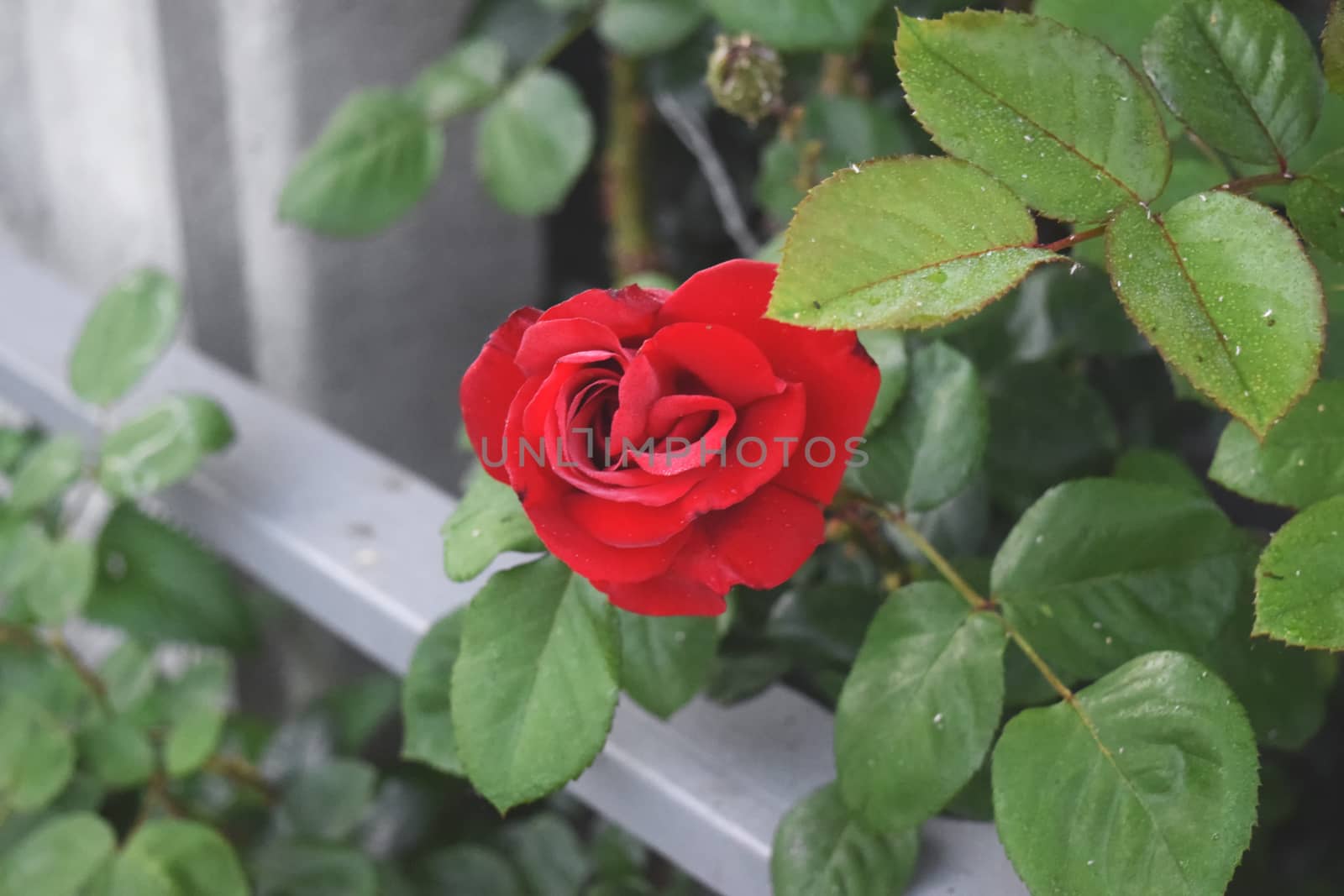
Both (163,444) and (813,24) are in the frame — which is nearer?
(813,24)

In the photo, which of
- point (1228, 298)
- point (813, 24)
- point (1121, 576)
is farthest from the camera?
point (813, 24)

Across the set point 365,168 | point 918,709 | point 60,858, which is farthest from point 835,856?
point 365,168

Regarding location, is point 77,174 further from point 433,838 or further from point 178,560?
point 433,838

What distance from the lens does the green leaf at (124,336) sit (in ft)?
1.98

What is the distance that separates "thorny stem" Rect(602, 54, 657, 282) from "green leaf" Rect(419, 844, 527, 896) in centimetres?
37

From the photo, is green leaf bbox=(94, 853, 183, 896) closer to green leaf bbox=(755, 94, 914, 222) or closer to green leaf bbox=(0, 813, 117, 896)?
green leaf bbox=(0, 813, 117, 896)

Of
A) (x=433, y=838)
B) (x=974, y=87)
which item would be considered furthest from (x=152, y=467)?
(x=974, y=87)

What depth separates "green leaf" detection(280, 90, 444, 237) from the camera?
26.1 inches

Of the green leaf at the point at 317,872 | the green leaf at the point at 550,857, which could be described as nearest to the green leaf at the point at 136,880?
the green leaf at the point at 317,872

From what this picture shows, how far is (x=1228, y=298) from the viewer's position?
0.84ft

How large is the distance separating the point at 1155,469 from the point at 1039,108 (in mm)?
220

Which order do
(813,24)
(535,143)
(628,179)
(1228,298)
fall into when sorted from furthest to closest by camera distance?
(628,179), (535,143), (813,24), (1228,298)

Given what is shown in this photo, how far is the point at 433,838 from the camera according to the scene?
76 centimetres

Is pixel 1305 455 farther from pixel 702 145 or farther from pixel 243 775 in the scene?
pixel 243 775
